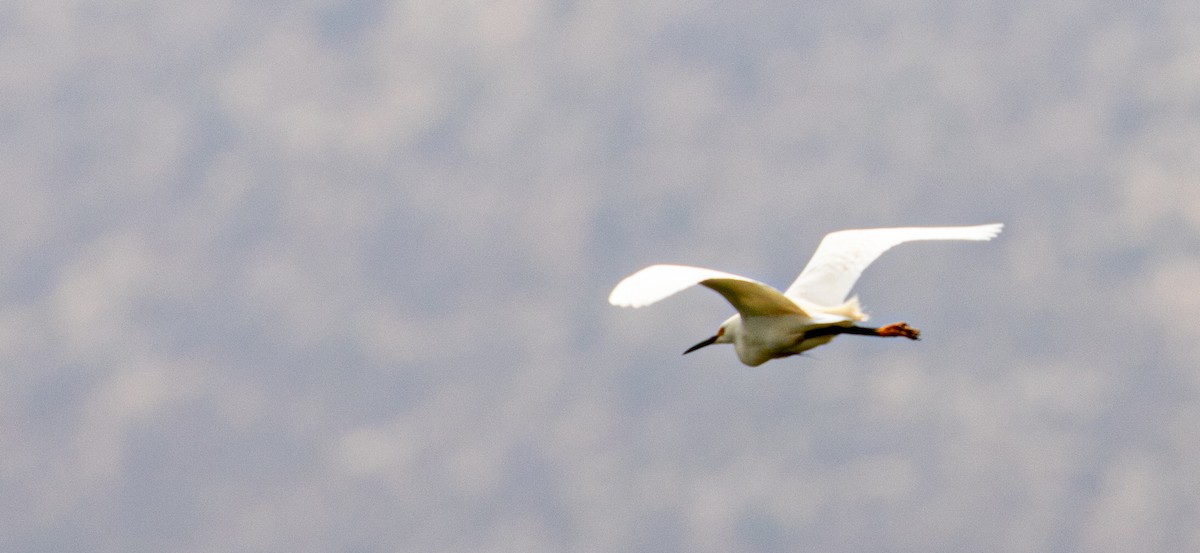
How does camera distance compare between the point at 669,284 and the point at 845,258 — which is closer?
the point at 669,284

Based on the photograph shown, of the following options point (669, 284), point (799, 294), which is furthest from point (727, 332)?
point (669, 284)

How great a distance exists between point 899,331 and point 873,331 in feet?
1.27

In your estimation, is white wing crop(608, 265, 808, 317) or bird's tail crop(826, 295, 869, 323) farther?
bird's tail crop(826, 295, 869, 323)

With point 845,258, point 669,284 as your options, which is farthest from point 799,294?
point 669,284

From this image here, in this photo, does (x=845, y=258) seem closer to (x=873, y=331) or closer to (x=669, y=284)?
(x=873, y=331)

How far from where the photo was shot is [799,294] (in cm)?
2434

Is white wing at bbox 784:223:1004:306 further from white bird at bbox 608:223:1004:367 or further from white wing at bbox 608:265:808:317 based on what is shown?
white wing at bbox 608:265:808:317

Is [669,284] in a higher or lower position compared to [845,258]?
lower

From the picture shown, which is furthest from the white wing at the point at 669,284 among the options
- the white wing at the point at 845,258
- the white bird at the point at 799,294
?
the white wing at the point at 845,258

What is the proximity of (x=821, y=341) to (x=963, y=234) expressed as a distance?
2908mm

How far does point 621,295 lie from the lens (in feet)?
59.0

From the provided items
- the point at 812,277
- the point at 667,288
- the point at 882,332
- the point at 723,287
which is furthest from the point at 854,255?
the point at 667,288

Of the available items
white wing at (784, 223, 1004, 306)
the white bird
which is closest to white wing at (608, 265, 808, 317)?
the white bird

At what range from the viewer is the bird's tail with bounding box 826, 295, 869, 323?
22.0 m
